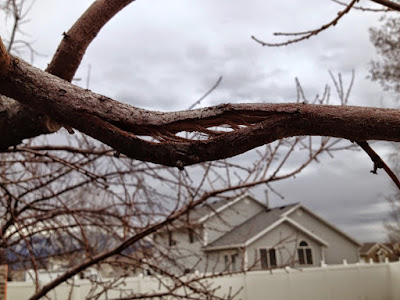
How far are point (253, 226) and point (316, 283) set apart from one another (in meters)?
5.53

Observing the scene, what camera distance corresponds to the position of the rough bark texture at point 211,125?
1.38 meters

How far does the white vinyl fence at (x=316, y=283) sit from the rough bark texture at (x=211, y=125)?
29.2 feet

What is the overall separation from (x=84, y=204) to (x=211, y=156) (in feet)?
14.9

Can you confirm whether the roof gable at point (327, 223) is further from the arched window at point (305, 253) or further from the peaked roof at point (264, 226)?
the arched window at point (305, 253)

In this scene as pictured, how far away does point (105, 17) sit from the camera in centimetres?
283

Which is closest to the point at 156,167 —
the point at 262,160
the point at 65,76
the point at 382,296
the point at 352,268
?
the point at 262,160

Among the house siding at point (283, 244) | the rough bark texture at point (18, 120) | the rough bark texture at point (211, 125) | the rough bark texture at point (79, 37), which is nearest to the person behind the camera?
the rough bark texture at point (211, 125)

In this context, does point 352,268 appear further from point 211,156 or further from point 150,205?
point 211,156

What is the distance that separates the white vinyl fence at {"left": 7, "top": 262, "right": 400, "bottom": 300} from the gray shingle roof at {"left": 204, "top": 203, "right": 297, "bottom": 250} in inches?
155

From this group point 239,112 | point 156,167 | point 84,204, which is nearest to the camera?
point 239,112

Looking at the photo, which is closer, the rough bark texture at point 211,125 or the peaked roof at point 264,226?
the rough bark texture at point 211,125

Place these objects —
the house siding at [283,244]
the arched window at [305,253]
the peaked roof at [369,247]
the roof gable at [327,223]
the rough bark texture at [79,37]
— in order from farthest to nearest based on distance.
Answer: the peaked roof at [369,247], the roof gable at [327,223], the arched window at [305,253], the house siding at [283,244], the rough bark texture at [79,37]

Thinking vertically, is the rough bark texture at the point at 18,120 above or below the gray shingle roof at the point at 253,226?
below

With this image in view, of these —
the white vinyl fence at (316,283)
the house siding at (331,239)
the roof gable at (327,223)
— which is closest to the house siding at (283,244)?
the house siding at (331,239)
